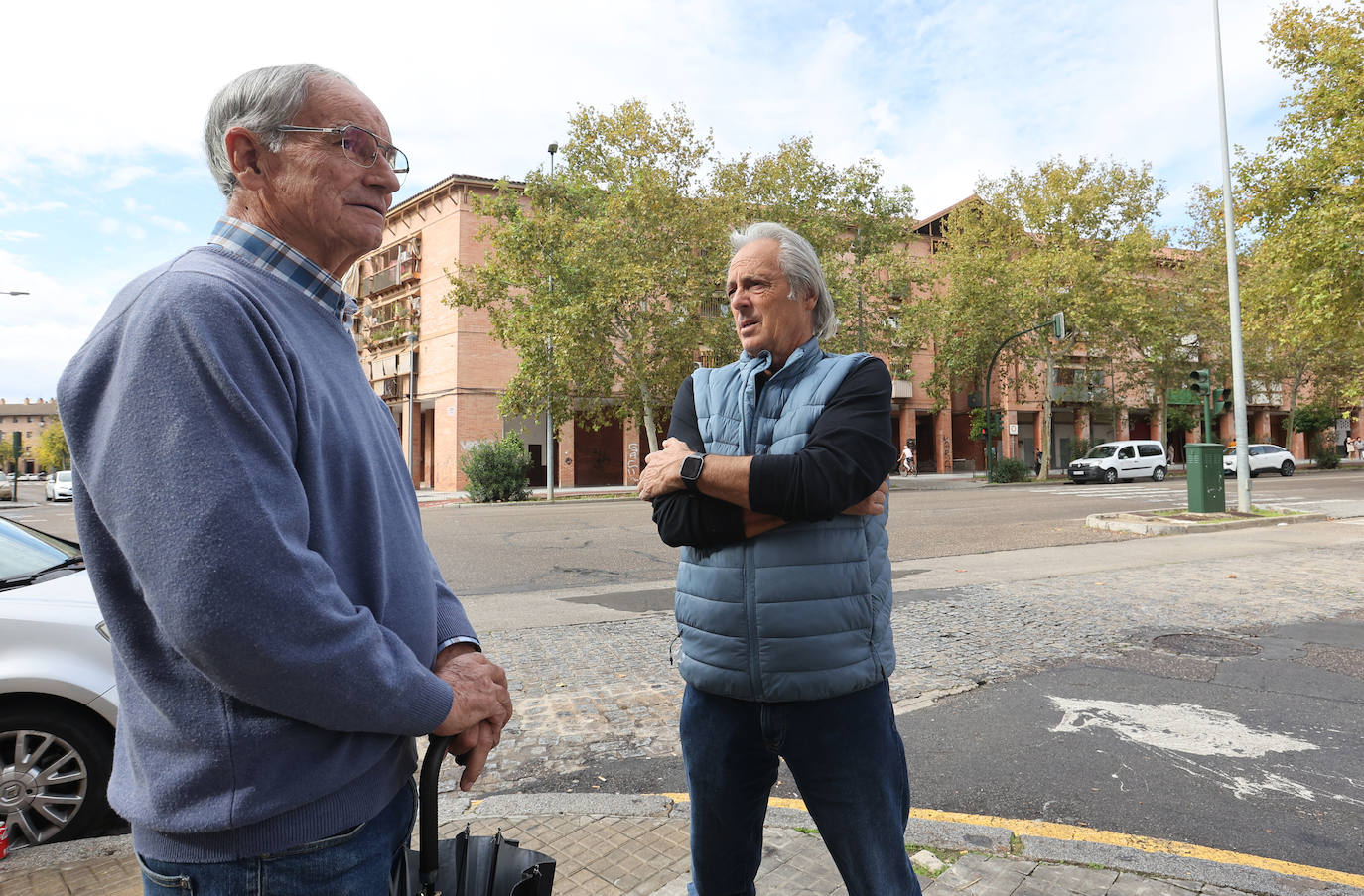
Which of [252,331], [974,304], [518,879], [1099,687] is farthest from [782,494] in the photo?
[974,304]

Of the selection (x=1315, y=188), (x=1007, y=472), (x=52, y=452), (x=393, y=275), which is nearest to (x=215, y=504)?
(x=1315, y=188)

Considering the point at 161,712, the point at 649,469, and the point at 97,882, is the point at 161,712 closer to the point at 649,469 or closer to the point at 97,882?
the point at 649,469

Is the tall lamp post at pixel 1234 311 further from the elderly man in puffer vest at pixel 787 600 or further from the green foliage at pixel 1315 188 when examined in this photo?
the elderly man in puffer vest at pixel 787 600

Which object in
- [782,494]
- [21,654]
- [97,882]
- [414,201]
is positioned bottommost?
[97,882]

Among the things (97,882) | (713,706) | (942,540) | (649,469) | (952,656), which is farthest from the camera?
(942,540)

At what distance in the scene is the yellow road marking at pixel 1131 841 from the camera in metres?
2.62

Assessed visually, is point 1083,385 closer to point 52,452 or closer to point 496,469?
point 496,469

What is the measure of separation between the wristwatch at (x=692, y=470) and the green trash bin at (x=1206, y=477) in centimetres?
1595

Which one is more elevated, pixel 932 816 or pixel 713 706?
pixel 713 706

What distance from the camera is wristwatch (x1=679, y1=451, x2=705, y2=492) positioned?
6.45 ft

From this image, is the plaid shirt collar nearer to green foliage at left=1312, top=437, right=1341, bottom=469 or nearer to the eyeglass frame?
the eyeglass frame

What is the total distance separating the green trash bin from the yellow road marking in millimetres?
14293

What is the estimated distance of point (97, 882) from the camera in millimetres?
2668

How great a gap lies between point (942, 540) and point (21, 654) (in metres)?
12.2
